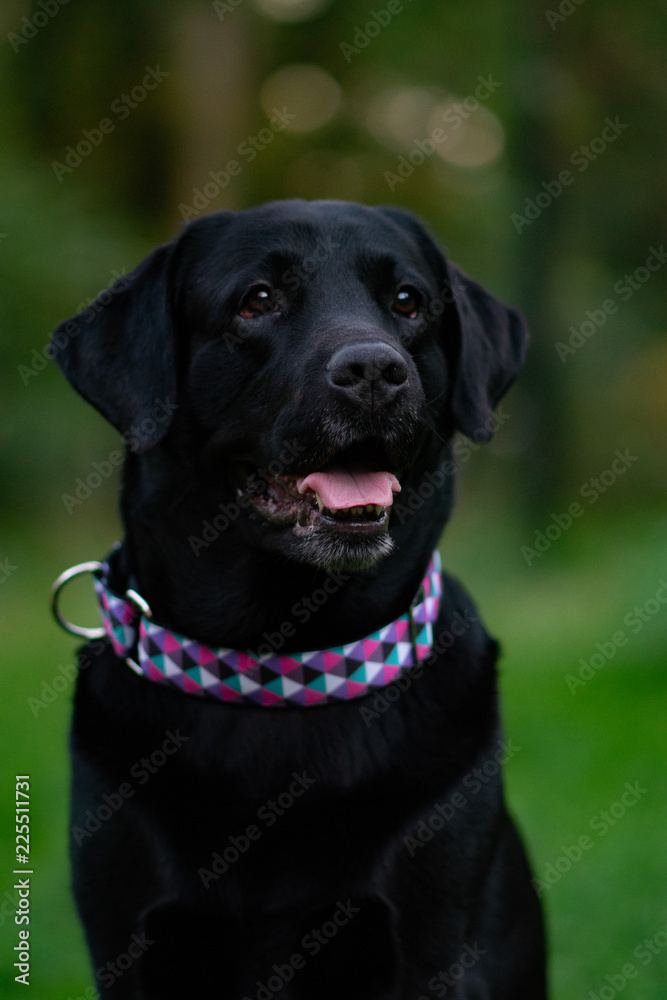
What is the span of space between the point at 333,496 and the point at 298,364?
0.33 metres

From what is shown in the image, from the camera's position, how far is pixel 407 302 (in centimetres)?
284

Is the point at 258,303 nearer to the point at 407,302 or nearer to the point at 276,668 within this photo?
the point at 407,302

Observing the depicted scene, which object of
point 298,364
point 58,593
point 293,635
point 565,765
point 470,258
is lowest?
point 470,258

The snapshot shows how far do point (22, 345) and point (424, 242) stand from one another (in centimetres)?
1294

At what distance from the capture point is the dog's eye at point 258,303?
2703 millimetres

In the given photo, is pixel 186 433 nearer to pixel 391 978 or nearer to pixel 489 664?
pixel 489 664

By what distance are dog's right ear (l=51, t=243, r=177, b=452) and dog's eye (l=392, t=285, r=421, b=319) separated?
0.59 metres

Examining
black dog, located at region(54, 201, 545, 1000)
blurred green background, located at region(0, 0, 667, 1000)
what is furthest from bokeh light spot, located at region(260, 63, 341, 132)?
black dog, located at region(54, 201, 545, 1000)

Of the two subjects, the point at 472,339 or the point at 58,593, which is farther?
the point at 472,339

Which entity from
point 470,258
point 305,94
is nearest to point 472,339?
point 470,258

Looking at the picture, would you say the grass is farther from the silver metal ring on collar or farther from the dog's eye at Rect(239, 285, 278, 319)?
the dog's eye at Rect(239, 285, 278, 319)

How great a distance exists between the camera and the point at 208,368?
8.86 ft

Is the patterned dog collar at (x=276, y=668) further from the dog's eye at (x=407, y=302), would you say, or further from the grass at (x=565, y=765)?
the grass at (x=565, y=765)

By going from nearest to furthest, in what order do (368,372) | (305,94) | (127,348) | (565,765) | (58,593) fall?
1. (368,372)
2. (127,348)
3. (58,593)
4. (565,765)
5. (305,94)
